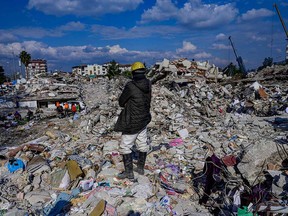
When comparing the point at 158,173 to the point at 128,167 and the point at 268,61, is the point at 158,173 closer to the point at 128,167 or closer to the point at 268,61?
the point at 128,167

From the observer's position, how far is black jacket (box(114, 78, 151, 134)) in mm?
3082

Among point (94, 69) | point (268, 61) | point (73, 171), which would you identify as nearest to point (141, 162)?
point (73, 171)

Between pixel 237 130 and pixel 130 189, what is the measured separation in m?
4.00

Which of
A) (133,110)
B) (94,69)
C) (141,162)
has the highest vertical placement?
(94,69)

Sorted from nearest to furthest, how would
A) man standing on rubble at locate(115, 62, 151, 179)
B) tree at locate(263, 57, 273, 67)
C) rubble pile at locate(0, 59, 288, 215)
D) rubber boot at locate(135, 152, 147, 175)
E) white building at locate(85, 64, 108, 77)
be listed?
rubble pile at locate(0, 59, 288, 215) → man standing on rubble at locate(115, 62, 151, 179) → rubber boot at locate(135, 152, 147, 175) → tree at locate(263, 57, 273, 67) → white building at locate(85, 64, 108, 77)

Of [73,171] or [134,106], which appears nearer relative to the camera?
[134,106]

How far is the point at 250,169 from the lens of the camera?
2957 mm

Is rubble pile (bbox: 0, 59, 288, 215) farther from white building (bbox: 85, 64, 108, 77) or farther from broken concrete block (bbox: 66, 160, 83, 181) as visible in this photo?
white building (bbox: 85, 64, 108, 77)

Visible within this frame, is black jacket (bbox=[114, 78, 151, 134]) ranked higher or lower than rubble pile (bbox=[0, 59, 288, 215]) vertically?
higher

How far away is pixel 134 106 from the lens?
3115 millimetres

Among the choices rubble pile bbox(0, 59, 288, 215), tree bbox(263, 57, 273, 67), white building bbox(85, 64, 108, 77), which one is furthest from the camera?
white building bbox(85, 64, 108, 77)

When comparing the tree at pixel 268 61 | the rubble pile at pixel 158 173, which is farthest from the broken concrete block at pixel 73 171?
the tree at pixel 268 61

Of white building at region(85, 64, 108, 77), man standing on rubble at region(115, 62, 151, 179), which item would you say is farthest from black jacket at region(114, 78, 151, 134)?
white building at region(85, 64, 108, 77)

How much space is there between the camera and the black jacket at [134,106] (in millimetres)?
3082
